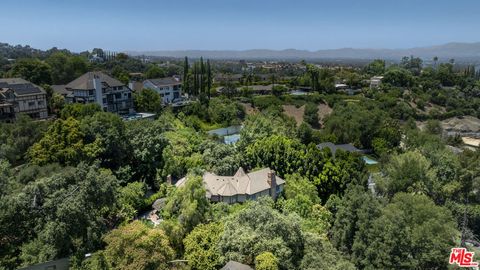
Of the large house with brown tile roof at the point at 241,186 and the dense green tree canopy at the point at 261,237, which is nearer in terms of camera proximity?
the dense green tree canopy at the point at 261,237

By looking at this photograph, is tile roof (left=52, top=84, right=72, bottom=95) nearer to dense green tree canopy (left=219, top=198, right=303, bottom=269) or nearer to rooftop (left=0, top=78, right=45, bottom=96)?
rooftop (left=0, top=78, right=45, bottom=96)

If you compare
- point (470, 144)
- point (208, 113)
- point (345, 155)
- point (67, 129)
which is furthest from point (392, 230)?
point (470, 144)

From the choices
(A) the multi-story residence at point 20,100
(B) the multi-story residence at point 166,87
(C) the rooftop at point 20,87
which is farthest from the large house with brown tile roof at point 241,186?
(B) the multi-story residence at point 166,87

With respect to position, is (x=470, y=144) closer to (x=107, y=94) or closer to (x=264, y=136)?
(x=264, y=136)

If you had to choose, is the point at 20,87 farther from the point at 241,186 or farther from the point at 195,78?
the point at 241,186

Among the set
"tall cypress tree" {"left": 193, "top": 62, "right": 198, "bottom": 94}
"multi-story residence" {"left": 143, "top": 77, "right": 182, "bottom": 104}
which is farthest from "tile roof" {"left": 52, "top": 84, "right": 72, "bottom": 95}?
"tall cypress tree" {"left": 193, "top": 62, "right": 198, "bottom": 94}

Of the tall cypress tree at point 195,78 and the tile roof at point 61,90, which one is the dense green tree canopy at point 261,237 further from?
the tall cypress tree at point 195,78
